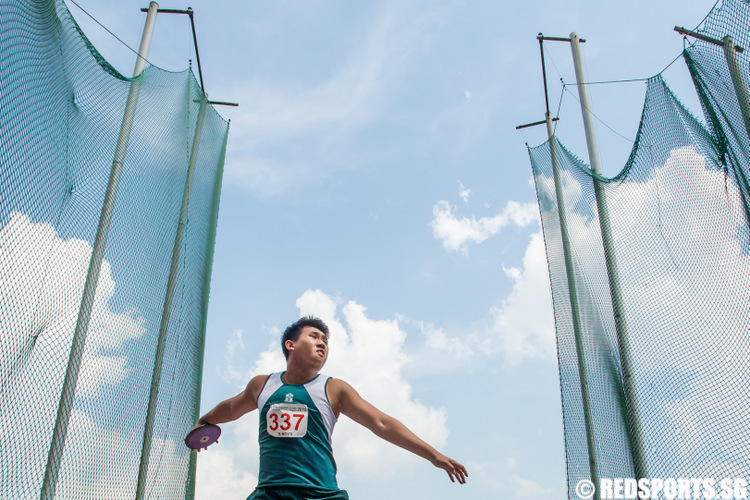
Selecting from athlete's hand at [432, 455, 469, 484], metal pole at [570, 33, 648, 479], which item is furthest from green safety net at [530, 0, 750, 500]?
athlete's hand at [432, 455, 469, 484]

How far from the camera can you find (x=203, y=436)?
2.83 metres

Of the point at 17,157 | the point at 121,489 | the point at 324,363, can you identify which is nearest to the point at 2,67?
the point at 17,157

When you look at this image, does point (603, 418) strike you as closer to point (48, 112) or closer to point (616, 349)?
point (616, 349)

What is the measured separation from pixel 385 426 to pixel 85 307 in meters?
1.97

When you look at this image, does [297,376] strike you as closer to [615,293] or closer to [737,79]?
[615,293]

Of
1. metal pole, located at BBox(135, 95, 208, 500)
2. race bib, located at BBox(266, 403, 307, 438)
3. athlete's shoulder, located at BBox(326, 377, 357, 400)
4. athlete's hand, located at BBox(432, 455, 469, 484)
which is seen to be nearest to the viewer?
athlete's hand, located at BBox(432, 455, 469, 484)

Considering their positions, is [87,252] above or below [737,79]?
below

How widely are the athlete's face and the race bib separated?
0.27 metres

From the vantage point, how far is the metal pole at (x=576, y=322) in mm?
4445

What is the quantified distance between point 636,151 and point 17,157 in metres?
4.27

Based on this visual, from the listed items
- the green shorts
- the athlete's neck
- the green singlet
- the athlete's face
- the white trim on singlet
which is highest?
the athlete's face

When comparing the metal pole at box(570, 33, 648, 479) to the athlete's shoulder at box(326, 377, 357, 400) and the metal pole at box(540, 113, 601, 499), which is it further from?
the athlete's shoulder at box(326, 377, 357, 400)

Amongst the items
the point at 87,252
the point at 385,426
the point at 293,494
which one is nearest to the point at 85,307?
the point at 87,252

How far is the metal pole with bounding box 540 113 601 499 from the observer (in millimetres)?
4445
